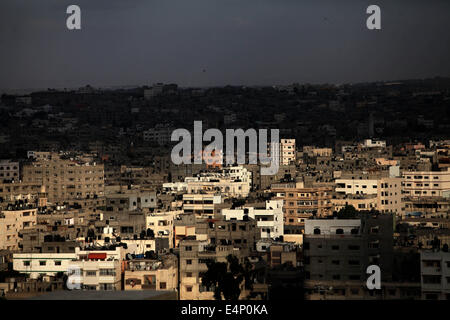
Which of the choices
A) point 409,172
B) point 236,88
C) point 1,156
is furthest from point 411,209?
point 236,88

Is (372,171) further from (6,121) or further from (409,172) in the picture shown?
(6,121)

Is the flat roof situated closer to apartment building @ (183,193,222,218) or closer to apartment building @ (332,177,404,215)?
apartment building @ (183,193,222,218)

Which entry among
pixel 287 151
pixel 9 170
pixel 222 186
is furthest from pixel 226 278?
pixel 287 151

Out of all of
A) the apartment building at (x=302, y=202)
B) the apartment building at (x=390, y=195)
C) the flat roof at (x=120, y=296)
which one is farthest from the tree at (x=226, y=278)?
the apartment building at (x=390, y=195)

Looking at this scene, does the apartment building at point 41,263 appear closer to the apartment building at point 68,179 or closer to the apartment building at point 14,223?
the apartment building at point 14,223

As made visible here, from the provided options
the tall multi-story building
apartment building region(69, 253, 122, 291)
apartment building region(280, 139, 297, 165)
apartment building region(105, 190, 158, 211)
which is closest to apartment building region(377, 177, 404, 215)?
apartment building region(105, 190, 158, 211)
